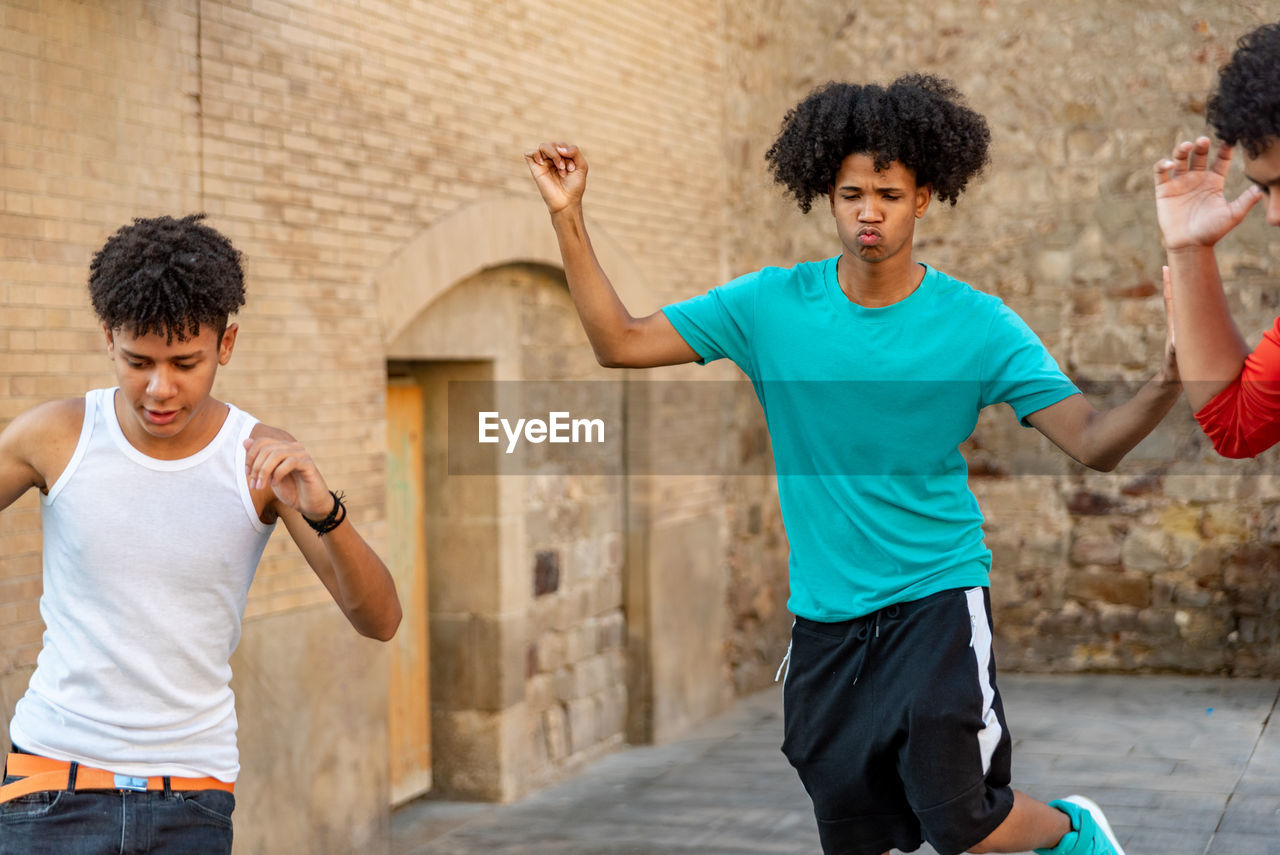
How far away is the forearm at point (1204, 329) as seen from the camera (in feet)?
8.30

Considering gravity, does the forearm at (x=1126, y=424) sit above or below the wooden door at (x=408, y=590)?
above

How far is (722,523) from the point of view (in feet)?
29.4

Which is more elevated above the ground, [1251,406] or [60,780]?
[1251,406]

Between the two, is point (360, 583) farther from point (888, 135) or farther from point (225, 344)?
point (888, 135)

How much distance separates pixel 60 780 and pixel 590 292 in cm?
146

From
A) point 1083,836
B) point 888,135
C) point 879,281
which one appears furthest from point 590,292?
point 1083,836

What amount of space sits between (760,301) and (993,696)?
1.06 m

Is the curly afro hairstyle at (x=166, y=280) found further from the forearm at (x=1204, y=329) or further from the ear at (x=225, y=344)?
the forearm at (x=1204, y=329)

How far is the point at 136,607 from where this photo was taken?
260cm

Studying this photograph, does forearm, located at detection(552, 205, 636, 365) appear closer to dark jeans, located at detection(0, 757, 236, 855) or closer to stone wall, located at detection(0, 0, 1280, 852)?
dark jeans, located at detection(0, 757, 236, 855)

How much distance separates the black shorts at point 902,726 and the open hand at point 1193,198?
3.76 ft

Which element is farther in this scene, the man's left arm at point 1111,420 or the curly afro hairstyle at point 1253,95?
the man's left arm at point 1111,420

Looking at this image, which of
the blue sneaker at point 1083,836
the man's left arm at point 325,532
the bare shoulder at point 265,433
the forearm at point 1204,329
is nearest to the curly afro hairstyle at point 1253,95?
the forearm at point 1204,329

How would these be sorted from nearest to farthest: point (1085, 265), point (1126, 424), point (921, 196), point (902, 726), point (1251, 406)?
1. point (1251, 406)
2. point (1126, 424)
3. point (902, 726)
4. point (921, 196)
5. point (1085, 265)
